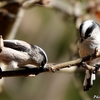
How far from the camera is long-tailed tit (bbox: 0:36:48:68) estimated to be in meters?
1.66

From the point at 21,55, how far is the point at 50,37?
244 cm

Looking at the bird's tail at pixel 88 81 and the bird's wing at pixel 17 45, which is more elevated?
the bird's wing at pixel 17 45

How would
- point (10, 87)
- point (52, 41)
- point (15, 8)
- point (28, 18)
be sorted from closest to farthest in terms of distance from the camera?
point (15, 8) → point (10, 87) → point (52, 41) → point (28, 18)

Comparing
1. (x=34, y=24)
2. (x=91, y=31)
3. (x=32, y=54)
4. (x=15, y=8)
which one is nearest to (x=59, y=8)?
(x=15, y=8)

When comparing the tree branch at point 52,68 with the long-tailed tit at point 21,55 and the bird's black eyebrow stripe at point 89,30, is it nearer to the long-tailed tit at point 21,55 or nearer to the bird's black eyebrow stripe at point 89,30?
the long-tailed tit at point 21,55

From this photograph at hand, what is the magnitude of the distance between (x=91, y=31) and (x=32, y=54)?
376 millimetres

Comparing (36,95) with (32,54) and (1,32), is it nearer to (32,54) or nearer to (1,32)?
(1,32)

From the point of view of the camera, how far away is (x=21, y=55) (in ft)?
5.56

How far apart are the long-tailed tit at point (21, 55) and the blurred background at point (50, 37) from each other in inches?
29.4

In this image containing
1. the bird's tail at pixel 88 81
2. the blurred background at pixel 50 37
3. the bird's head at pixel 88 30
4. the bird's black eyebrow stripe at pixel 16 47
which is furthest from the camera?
the blurred background at pixel 50 37

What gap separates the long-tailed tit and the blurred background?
747mm

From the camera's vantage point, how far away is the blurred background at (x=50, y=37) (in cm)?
260

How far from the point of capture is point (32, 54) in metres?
1.71

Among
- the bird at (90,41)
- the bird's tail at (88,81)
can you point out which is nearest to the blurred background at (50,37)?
the bird's tail at (88,81)
